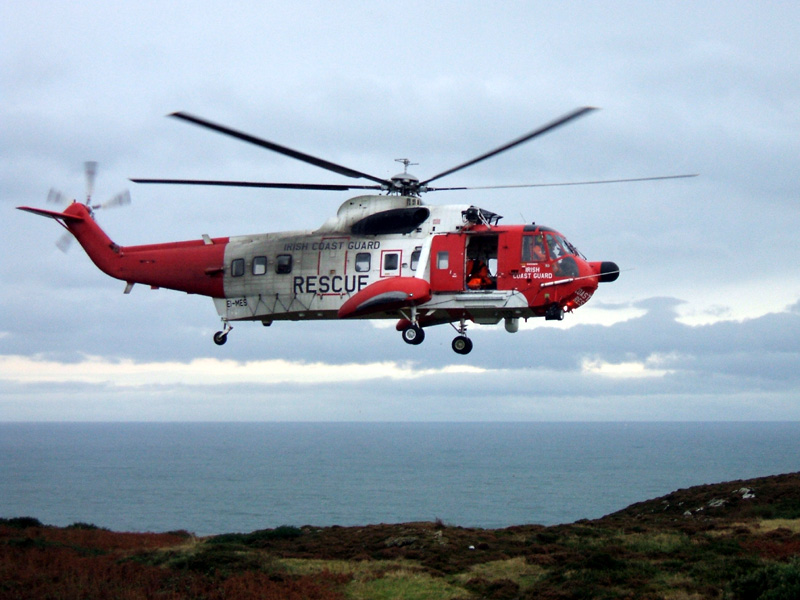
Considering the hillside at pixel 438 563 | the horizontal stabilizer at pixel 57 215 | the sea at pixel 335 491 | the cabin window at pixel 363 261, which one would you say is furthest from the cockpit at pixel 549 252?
the sea at pixel 335 491

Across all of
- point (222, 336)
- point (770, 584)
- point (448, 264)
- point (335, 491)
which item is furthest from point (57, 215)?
point (335, 491)

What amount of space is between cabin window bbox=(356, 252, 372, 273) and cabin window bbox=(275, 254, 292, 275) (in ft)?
6.86

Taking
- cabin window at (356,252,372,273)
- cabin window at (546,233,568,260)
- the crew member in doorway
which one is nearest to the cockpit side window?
cabin window at (546,233,568,260)

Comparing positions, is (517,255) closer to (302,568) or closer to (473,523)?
(302,568)

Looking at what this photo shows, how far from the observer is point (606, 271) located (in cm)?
2252

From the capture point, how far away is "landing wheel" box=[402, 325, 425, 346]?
23.1 meters

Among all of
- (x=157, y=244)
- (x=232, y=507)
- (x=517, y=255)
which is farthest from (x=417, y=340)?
(x=232, y=507)

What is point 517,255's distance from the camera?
22.4m

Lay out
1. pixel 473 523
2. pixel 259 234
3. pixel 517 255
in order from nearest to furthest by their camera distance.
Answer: pixel 517 255 < pixel 259 234 < pixel 473 523

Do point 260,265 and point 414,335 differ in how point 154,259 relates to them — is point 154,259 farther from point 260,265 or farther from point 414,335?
point 414,335

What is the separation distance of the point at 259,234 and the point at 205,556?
11.9 m

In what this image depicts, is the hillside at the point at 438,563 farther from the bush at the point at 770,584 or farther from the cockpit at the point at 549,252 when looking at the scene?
the cockpit at the point at 549,252

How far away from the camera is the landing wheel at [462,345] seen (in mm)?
23312

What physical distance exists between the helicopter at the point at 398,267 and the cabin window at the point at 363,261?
32mm
